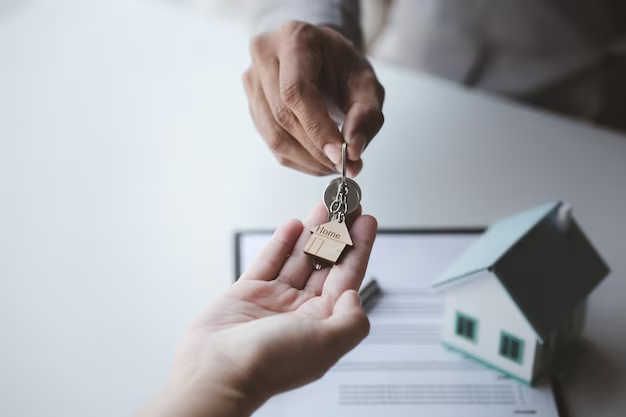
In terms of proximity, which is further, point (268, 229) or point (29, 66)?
point (29, 66)

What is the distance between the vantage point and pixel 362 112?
2.30ft

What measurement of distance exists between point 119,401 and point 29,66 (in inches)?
39.0

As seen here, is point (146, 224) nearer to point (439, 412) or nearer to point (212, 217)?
point (212, 217)

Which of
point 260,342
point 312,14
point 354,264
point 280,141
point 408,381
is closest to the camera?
point 260,342

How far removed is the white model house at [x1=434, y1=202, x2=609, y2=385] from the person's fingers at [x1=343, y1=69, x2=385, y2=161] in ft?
0.65

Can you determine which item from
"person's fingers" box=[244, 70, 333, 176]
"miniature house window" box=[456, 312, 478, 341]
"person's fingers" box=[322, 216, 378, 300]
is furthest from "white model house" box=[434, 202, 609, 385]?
"person's fingers" box=[244, 70, 333, 176]

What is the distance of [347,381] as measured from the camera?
715 mm

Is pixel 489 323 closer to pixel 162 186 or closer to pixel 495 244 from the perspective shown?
pixel 495 244

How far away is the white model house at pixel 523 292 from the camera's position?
26.3 inches

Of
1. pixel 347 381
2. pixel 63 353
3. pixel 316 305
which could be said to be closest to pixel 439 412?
pixel 347 381

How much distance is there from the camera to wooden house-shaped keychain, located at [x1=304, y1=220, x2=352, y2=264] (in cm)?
63

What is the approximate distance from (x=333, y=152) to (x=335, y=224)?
0.09 metres

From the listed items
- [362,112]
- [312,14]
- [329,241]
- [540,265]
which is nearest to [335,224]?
[329,241]

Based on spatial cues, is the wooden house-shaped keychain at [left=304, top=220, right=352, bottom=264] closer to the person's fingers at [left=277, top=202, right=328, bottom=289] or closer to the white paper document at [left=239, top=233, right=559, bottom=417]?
the person's fingers at [left=277, top=202, right=328, bottom=289]
